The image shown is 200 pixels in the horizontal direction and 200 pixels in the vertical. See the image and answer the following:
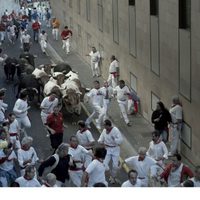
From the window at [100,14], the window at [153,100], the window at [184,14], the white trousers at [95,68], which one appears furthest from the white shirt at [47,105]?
the window at [100,14]

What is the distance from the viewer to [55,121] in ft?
49.0

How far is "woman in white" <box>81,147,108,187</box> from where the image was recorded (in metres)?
10.4

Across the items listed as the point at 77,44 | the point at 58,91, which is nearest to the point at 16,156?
the point at 58,91

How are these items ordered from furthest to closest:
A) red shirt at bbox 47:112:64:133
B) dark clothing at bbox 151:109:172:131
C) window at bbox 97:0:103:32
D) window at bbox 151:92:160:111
Answer: window at bbox 97:0:103:32
window at bbox 151:92:160:111
dark clothing at bbox 151:109:172:131
red shirt at bbox 47:112:64:133

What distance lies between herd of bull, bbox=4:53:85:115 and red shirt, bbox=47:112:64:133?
12.5 feet

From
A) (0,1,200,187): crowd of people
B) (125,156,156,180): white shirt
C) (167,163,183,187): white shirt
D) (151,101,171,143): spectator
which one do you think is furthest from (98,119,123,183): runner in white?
(151,101,171,143): spectator

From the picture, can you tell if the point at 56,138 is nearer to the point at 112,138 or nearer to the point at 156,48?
the point at 112,138

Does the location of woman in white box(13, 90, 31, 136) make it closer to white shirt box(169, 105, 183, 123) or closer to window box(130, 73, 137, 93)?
white shirt box(169, 105, 183, 123)

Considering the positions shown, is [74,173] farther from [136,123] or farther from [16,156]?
[136,123]

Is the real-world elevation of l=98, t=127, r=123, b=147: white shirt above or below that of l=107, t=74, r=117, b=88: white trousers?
above

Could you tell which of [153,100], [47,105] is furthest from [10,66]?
[47,105]

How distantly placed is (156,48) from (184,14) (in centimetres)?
266

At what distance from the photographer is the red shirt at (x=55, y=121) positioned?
14.9 m

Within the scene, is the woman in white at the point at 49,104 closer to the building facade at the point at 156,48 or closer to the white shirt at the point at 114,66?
the building facade at the point at 156,48
